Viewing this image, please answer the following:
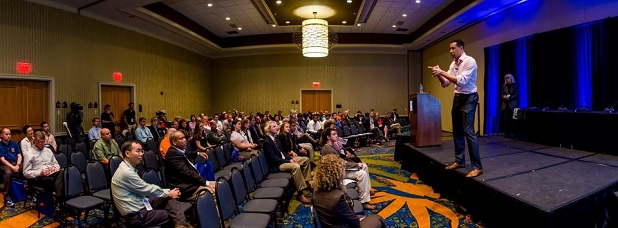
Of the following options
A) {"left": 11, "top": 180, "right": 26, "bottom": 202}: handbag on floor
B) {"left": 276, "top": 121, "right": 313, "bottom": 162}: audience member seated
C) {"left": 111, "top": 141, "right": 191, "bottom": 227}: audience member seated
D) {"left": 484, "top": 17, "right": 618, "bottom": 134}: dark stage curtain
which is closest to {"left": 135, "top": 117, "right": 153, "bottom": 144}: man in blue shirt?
{"left": 11, "top": 180, "right": 26, "bottom": 202}: handbag on floor

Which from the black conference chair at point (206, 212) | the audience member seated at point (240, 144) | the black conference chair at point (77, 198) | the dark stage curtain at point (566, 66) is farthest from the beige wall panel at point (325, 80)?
the black conference chair at point (206, 212)

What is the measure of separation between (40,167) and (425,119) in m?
6.21

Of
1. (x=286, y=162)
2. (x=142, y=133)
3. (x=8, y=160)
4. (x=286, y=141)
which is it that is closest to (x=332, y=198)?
(x=286, y=162)

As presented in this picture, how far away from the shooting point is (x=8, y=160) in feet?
17.6

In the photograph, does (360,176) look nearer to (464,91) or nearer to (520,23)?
(464,91)

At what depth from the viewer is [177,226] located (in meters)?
3.20

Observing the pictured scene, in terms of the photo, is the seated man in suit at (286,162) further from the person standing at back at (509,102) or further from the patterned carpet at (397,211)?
the person standing at back at (509,102)

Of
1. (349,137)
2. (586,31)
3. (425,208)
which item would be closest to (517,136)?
(586,31)

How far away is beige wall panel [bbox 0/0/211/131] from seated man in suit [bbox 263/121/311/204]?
5.91 meters

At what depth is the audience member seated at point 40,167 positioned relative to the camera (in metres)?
4.55

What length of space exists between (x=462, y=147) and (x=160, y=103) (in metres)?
10.5

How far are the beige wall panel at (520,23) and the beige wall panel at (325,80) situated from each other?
273cm

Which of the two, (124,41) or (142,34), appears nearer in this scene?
(124,41)

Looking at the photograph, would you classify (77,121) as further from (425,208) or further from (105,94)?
(425,208)
